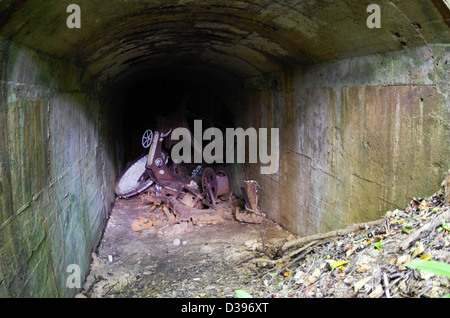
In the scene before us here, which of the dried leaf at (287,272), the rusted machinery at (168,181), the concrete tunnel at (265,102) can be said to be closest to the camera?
the concrete tunnel at (265,102)

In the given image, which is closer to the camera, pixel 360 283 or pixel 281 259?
pixel 360 283

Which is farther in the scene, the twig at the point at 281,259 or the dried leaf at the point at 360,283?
the twig at the point at 281,259

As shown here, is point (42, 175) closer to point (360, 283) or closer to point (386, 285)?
point (360, 283)

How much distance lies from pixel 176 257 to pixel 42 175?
2695mm

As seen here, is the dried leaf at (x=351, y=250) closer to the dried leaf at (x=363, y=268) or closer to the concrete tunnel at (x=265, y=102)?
the dried leaf at (x=363, y=268)

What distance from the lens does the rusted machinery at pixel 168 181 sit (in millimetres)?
7902

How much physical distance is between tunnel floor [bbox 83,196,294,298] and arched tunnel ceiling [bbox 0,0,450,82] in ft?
9.28

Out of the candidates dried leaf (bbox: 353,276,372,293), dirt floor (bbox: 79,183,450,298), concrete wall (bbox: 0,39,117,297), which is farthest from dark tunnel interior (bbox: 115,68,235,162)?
dried leaf (bbox: 353,276,372,293)

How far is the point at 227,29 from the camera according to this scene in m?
4.96

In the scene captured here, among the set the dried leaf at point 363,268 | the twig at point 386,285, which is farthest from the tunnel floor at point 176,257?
the twig at point 386,285

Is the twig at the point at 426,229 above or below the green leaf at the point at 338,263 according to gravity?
above

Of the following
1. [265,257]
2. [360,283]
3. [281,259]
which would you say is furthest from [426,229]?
[265,257]

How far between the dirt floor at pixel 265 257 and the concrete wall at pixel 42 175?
79cm

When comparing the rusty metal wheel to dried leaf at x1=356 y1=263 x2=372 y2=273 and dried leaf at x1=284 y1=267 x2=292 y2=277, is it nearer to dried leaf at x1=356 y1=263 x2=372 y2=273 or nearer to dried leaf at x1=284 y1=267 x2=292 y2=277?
dried leaf at x1=284 y1=267 x2=292 y2=277
